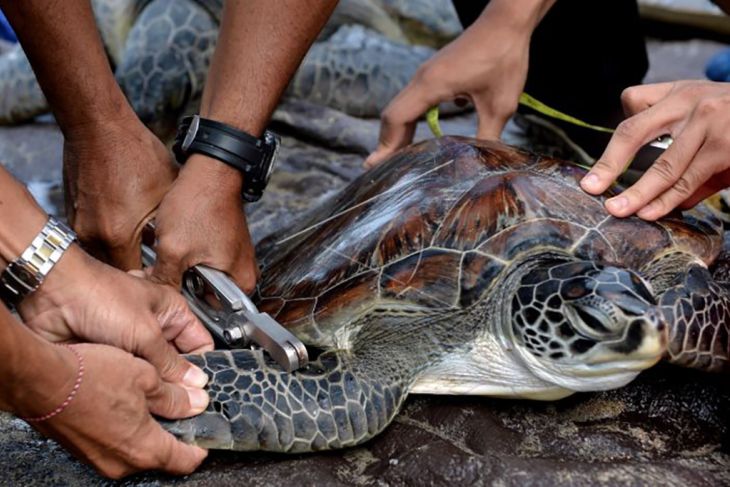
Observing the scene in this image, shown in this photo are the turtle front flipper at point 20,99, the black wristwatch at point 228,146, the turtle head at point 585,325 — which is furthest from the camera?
the turtle front flipper at point 20,99

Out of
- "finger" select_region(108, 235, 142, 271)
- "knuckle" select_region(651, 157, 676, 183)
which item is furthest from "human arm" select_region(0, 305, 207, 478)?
"knuckle" select_region(651, 157, 676, 183)

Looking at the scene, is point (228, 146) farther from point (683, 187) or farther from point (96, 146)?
point (683, 187)

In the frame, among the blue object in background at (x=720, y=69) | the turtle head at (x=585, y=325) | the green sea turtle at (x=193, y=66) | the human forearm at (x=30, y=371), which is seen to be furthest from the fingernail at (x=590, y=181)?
the green sea turtle at (x=193, y=66)

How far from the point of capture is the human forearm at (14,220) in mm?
1269

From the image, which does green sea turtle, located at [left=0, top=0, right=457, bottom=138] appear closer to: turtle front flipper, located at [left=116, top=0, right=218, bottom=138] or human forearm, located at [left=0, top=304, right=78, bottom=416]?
turtle front flipper, located at [left=116, top=0, right=218, bottom=138]

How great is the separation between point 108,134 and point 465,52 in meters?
0.84

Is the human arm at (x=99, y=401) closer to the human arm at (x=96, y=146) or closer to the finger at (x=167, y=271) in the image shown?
the finger at (x=167, y=271)

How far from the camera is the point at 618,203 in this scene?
61.1 inches

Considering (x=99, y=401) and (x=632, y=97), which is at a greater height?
(x=99, y=401)

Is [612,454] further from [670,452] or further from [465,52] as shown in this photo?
[465,52]

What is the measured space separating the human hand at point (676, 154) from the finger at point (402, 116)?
0.56 metres

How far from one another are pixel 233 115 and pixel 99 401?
72 cm

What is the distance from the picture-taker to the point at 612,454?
4.59ft

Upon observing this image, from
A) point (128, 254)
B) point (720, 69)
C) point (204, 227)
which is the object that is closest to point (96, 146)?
point (128, 254)
